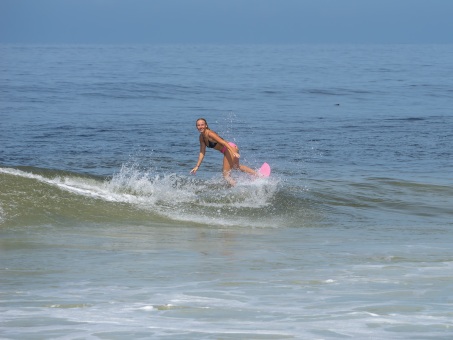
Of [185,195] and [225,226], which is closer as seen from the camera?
[225,226]

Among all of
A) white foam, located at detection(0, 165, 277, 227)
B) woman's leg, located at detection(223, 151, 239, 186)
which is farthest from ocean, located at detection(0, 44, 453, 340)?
woman's leg, located at detection(223, 151, 239, 186)

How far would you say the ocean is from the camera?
6.86 m

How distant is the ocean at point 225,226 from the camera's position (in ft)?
22.5

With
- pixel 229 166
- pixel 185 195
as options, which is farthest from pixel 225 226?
pixel 229 166

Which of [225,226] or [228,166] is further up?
[228,166]

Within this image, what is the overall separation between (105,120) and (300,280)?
20.3 meters

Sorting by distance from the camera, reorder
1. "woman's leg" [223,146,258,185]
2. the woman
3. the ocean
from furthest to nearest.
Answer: "woman's leg" [223,146,258,185], the woman, the ocean

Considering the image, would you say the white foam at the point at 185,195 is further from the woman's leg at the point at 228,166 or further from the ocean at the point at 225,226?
the woman's leg at the point at 228,166

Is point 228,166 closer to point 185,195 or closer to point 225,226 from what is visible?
point 185,195

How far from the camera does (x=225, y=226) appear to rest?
12133mm

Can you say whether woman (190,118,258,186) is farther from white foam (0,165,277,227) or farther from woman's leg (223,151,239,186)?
white foam (0,165,277,227)

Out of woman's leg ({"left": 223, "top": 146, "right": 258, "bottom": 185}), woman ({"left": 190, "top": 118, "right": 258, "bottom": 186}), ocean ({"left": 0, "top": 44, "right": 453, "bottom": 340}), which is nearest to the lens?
ocean ({"left": 0, "top": 44, "right": 453, "bottom": 340})

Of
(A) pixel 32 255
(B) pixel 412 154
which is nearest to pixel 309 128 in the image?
(B) pixel 412 154

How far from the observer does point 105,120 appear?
27719 mm
